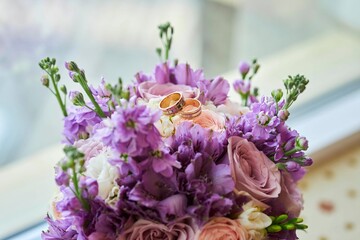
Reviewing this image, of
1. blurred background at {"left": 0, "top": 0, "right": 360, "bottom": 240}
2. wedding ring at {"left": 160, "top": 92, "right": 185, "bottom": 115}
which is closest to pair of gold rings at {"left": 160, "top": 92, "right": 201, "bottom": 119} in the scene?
wedding ring at {"left": 160, "top": 92, "right": 185, "bottom": 115}

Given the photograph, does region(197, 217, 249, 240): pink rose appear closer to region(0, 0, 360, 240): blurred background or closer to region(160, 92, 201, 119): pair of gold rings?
region(160, 92, 201, 119): pair of gold rings

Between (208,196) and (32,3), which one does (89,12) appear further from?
(208,196)

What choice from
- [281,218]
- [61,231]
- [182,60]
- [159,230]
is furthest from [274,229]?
[182,60]

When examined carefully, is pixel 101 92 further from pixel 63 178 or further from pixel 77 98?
pixel 63 178

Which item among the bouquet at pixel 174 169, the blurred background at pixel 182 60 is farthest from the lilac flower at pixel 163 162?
the blurred background at pixel 182 60

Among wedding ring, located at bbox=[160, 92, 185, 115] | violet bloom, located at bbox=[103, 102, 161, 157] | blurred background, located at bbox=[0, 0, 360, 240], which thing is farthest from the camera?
blurred background, located at bbox=[0, 0, 360, 240]

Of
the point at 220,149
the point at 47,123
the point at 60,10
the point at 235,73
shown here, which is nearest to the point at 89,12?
the point at 60,10
